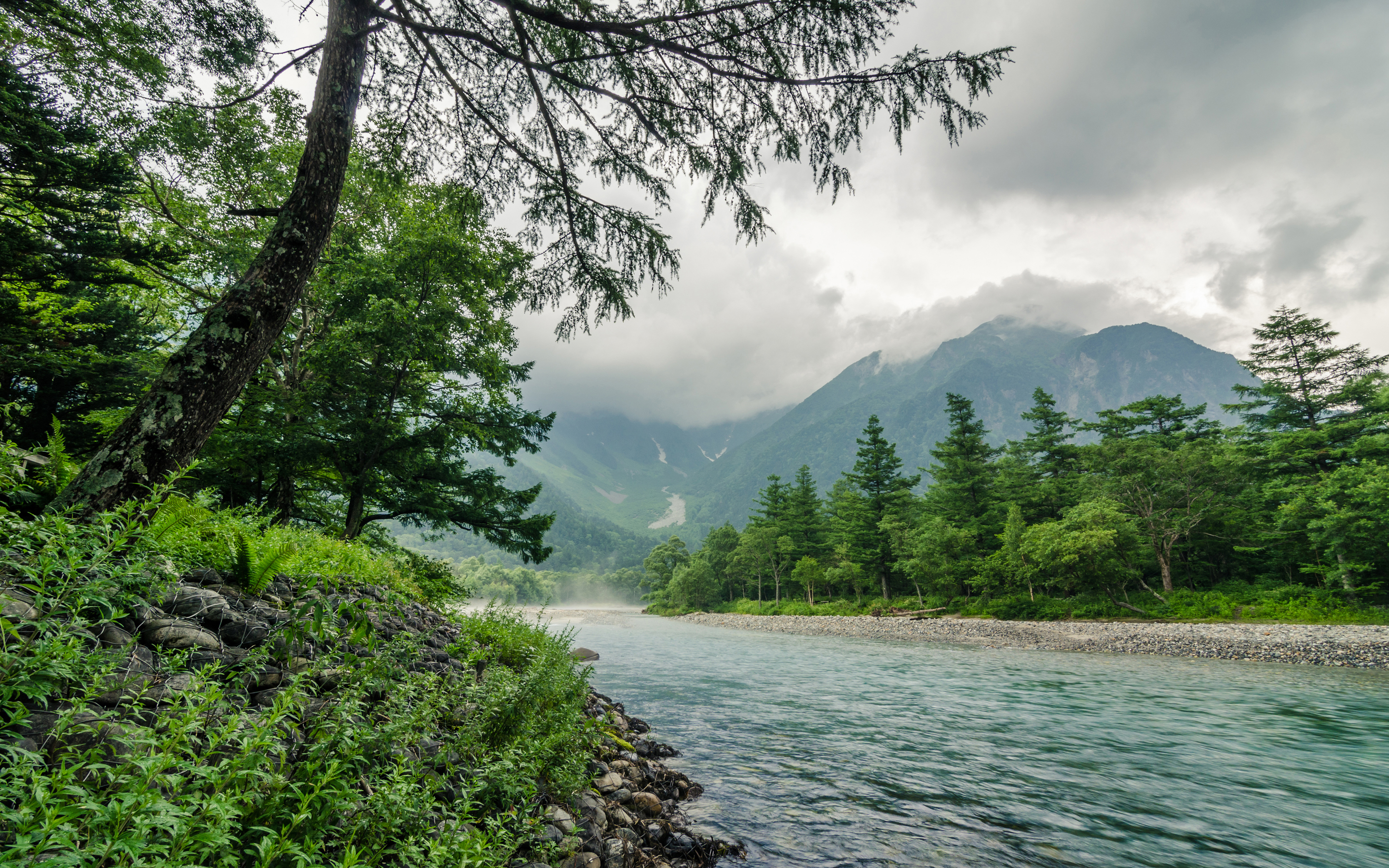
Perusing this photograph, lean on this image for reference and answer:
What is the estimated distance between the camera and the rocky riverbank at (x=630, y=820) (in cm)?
416

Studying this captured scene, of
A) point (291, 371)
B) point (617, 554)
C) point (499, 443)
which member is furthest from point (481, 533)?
point (617, 554)

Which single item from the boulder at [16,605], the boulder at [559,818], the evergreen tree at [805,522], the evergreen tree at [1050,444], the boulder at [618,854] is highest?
the evergreen tree at [1050,444]

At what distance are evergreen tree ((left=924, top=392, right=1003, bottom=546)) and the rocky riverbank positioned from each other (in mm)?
41594

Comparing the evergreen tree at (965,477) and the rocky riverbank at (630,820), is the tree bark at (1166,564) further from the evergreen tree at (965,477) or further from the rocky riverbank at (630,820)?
the rocky riverbank at (630,820)

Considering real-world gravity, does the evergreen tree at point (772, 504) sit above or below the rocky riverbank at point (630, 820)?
above

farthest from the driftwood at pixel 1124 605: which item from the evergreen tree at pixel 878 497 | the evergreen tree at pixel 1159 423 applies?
the evergreen tree at pixel 878 497

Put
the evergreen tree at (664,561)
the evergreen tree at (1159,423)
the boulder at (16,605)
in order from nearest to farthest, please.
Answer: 1. the boulder at (16,605)
2. the evergreen tree at (1159,423)
3. the evergreen tree at (664,561)

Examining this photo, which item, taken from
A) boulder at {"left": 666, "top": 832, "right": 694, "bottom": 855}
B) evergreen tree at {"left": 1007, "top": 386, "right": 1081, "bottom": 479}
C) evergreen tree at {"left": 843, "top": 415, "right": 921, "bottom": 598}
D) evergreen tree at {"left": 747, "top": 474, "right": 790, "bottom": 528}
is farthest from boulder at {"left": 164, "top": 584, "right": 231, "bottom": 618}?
evergreen tree at {"left": 747, "top": 474, "right": 790, "bottom": 528}

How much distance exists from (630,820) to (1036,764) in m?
6.33

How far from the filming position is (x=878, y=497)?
4966cm

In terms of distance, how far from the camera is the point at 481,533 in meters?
15.2

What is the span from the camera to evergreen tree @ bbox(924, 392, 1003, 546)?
4262 centimetres

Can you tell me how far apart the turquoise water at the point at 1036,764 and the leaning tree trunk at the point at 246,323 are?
20.2ft

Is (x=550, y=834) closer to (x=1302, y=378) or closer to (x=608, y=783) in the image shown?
(x=608, y=783)
